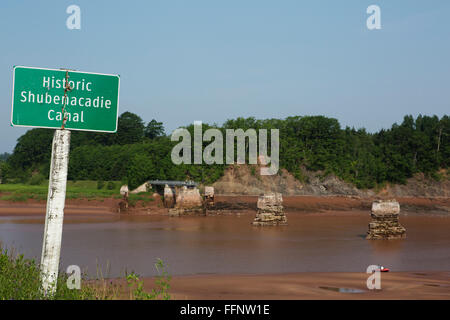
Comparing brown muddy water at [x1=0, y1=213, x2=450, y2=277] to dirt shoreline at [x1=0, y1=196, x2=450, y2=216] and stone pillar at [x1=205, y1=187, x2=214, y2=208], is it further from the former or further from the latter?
dirt shoreline at [x1=0, y1=196, x2=450, y2=216]

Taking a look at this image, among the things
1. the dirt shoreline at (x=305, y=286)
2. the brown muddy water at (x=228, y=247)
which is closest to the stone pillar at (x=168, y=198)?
the brown muddy water at (x=228, y=247)

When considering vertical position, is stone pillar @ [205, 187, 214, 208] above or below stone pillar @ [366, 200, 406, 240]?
above

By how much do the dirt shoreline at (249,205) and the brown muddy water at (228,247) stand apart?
1210 centimetres

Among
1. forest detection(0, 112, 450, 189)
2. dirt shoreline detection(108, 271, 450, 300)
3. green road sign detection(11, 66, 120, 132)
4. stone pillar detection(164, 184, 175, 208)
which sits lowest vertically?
dirt shoreline detection(108, 271, 450, 300)

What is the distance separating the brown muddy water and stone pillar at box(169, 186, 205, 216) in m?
8.14

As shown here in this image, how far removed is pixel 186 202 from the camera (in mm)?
50281

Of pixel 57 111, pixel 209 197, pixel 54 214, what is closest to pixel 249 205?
pixel 209 197

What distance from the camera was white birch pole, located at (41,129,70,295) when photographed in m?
8.07

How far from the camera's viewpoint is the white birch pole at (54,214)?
8.07m

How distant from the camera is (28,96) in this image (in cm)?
793

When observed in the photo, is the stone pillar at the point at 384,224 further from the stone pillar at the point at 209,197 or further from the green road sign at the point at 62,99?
the stone pillar at the point at 209,197

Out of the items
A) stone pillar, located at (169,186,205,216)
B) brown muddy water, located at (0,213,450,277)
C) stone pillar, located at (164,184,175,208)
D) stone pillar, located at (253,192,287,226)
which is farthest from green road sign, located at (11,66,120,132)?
stone pillar, located at (164,184,175,208)

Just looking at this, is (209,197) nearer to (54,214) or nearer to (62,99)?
(54,214)

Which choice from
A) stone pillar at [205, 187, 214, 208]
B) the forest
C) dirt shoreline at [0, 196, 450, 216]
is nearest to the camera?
stone pillar at [205, 187, 214, 208]
